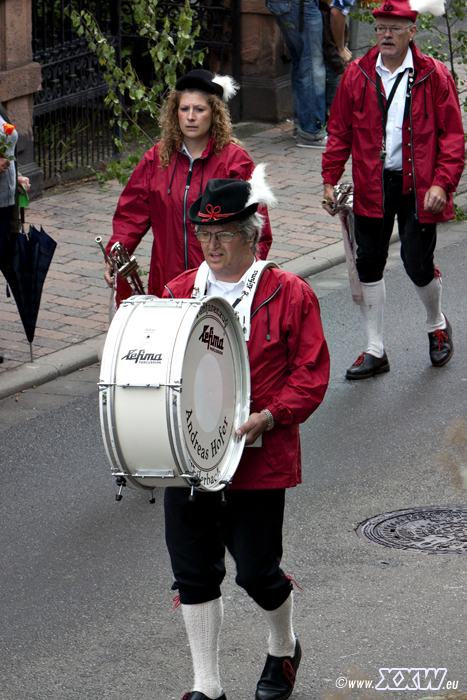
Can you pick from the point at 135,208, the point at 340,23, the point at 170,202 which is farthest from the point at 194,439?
the point at 340,23

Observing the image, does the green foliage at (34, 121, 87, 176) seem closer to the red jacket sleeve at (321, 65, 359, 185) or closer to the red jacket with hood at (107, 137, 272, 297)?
the red jacket sleeve at (321, 65, 359, 185)

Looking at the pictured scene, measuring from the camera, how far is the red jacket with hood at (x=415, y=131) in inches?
266

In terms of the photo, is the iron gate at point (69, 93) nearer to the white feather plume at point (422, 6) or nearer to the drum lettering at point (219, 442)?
the white feather plume at point (422, 6)

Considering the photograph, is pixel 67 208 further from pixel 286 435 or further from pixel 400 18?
pixel 286 435

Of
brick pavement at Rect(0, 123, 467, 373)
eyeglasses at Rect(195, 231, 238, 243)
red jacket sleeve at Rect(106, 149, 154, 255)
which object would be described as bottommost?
brick pavement at Rect(0, 123, 467, 373)

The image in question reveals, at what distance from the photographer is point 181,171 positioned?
5.70 meters

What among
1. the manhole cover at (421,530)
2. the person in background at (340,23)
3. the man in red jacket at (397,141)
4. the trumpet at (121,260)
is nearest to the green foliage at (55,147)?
the person in background at (340,23)

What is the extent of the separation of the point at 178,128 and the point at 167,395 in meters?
2.57

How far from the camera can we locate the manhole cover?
16.8ft

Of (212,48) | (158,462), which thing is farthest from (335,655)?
(212,48)

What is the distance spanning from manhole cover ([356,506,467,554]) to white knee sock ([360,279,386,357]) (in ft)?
6.29

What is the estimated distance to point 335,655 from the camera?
14.0 feet

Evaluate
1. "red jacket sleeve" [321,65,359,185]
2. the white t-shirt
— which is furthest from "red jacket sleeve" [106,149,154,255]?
the white t-shirt

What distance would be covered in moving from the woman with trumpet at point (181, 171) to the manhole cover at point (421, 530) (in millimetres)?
1538
